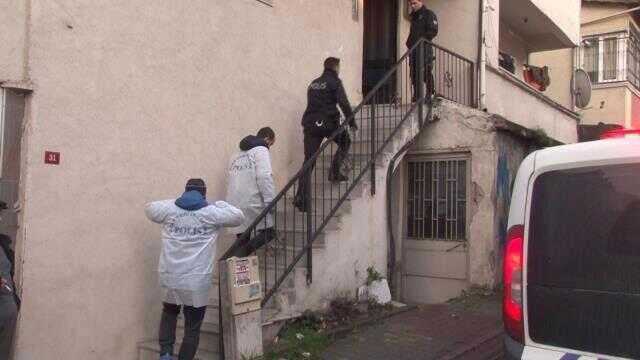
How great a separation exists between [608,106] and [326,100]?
483 inches

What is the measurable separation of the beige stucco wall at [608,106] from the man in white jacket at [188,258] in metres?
14.1

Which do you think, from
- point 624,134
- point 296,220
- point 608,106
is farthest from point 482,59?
point 608,106

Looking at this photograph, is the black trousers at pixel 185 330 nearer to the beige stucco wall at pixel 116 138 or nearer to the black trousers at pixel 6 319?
the beige stucco wall at pixel 116 138

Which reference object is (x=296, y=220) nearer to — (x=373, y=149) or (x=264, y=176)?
(x=264, y=176)

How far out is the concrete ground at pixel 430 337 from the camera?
5.79 meters

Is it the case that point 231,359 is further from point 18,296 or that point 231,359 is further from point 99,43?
point 99,43

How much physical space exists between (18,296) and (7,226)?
54cm

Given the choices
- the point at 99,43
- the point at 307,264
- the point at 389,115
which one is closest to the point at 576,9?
the point at 389,115

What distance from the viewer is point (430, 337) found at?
6.34m

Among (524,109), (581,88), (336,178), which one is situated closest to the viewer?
(336,178)

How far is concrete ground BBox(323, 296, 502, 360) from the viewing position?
5789mm

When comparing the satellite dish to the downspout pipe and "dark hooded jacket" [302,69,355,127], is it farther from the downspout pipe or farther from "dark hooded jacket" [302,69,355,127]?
"dark hooded jacket" [302,69,355,127]

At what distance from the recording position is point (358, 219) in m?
7.27

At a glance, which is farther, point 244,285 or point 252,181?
point 252,181
